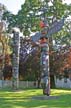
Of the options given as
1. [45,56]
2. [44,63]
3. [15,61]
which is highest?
[15,61]

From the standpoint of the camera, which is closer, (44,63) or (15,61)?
(44,63)

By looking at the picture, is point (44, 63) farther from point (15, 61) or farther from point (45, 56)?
point (15, 61)

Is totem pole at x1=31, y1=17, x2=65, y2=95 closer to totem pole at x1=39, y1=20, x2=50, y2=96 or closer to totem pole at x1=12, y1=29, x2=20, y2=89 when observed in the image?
totem pole at x1=39, y1=20, x2=50, y2=96

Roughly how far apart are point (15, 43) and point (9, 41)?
20202mm

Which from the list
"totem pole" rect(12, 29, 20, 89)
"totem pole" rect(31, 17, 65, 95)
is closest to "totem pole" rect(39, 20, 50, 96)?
"totem pole" rect(31, 17, 65, 95)

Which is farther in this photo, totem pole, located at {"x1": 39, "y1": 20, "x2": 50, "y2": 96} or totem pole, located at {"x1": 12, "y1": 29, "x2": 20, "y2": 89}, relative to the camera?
totem pole, located at {"x1": 12, "y1": 29, "x2": 20, "y2": 89}

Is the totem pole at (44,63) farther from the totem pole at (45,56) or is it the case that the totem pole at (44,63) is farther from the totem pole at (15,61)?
the totem pole at (15,61)

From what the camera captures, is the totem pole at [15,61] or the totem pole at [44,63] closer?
the totem pole at [44,63]

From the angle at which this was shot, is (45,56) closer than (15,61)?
Yes

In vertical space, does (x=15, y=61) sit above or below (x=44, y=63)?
above

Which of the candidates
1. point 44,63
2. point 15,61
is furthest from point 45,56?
point 15,61

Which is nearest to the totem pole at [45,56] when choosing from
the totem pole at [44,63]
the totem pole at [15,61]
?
the totem pole at [44,63]

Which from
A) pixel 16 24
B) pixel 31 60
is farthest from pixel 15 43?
pixel 16 24

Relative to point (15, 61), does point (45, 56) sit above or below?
below
